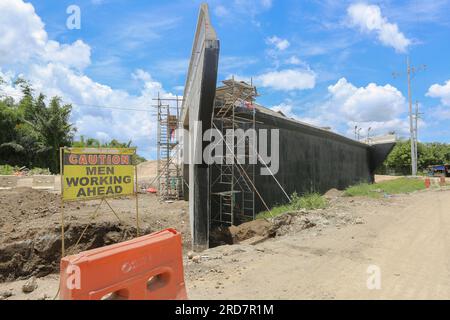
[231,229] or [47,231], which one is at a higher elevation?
[47,231]

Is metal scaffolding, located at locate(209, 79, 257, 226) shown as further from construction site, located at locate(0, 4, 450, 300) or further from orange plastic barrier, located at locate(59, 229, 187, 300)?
orange plastic barrier, located at locate(59, 229, 187, 300)

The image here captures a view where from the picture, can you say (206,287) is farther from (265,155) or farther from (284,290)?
(265,155)

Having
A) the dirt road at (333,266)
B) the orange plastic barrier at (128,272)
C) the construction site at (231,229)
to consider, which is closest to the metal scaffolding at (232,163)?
the construction site at (231,229)

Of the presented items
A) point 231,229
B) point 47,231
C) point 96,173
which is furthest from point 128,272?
point 231,229

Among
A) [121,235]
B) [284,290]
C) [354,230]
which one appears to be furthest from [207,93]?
[284,290]

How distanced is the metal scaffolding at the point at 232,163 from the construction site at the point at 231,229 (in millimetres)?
52

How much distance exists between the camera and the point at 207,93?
31.9 ft

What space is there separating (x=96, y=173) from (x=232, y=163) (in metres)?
6.35

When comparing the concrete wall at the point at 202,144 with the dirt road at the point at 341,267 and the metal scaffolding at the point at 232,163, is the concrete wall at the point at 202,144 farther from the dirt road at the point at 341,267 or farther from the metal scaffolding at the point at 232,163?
the dirt road at the point at 341,267

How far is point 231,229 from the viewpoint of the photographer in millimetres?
11258

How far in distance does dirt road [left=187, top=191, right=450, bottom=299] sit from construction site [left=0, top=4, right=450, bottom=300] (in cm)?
3

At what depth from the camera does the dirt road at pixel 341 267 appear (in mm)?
4426

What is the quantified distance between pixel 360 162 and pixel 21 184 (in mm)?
28539

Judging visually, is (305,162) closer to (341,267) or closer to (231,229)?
(231,229)
